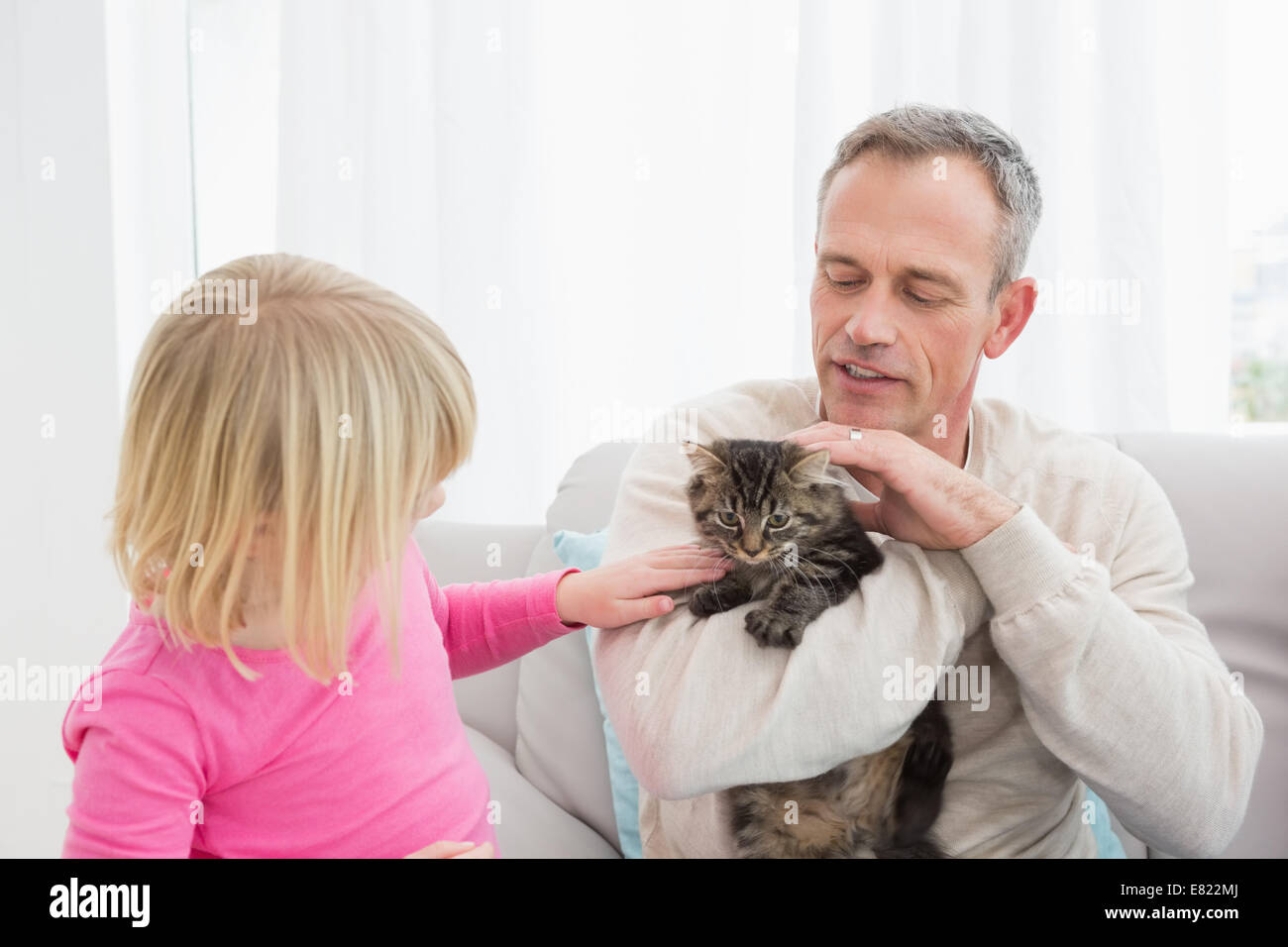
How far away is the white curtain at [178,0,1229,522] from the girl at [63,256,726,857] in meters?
1.65

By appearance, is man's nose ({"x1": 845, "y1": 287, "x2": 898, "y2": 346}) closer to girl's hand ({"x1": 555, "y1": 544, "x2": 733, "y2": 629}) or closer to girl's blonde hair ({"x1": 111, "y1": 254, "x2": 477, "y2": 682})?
girl's hand ({"x1": 555, "y1": 544, "x2": 733, "y2": 629})

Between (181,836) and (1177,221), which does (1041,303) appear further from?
(181,836)

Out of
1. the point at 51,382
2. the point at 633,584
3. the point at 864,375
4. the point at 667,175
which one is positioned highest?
the point at 667,175

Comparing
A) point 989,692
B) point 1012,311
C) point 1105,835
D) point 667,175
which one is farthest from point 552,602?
point 667,175

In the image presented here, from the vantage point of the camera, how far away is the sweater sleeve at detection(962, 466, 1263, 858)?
0.98 metres

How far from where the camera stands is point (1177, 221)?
2164 millimetres

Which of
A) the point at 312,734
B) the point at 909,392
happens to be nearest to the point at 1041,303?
the point at 909,392

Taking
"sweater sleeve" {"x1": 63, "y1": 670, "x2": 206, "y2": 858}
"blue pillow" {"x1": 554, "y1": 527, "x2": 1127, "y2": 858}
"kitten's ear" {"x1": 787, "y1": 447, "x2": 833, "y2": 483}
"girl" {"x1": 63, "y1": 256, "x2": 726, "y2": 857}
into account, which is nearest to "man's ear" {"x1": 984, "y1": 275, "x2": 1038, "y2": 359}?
"kitten's ear" {"x1": 787, "y1": 447, "x2": 833, "y2": 483}

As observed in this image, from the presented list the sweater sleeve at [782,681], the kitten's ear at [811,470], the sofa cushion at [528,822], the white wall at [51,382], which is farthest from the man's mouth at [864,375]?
the white wall at [51,382]

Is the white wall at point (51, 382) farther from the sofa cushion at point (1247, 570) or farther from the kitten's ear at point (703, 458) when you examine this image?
the sofa cushion at point (1247, 570)

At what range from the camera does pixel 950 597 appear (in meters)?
1.00

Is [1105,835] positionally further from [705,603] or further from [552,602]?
[552,602]

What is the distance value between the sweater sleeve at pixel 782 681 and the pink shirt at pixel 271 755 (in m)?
0.21

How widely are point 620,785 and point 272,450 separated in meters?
0.98
